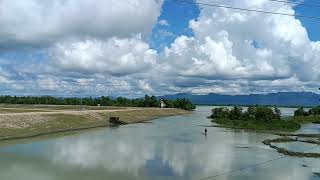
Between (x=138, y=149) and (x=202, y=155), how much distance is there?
706 centimetres

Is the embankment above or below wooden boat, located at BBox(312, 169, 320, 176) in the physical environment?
above

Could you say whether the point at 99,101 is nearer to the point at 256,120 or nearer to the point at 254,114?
the point at 254,114

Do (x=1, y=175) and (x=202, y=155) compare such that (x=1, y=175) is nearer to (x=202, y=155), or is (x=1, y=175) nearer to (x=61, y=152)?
(x=61, y=152)

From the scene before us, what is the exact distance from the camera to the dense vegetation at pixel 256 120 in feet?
286

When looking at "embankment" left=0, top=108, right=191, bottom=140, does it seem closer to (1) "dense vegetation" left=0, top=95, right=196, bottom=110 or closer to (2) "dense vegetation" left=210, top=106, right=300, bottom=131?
(2) "dense vegetation" left=210, top=106, right=300, bottom=131

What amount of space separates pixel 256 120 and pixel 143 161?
230ft

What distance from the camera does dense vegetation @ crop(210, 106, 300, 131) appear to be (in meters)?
87.3

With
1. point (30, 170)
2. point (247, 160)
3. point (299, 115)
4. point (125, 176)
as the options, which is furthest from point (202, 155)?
point (299, 115)

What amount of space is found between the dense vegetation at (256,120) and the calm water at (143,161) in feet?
123

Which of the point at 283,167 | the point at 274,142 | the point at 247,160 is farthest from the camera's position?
the point at 274,142

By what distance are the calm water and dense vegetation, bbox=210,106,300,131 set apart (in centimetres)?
3741

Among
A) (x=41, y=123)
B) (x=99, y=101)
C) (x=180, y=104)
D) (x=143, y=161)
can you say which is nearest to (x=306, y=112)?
(x=180, y=104)

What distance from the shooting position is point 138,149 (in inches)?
1758

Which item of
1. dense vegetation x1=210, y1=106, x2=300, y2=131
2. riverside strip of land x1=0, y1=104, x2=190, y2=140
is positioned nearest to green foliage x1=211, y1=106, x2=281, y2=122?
dense vegetation x1=210, y1=106, x2=300, y2=131
